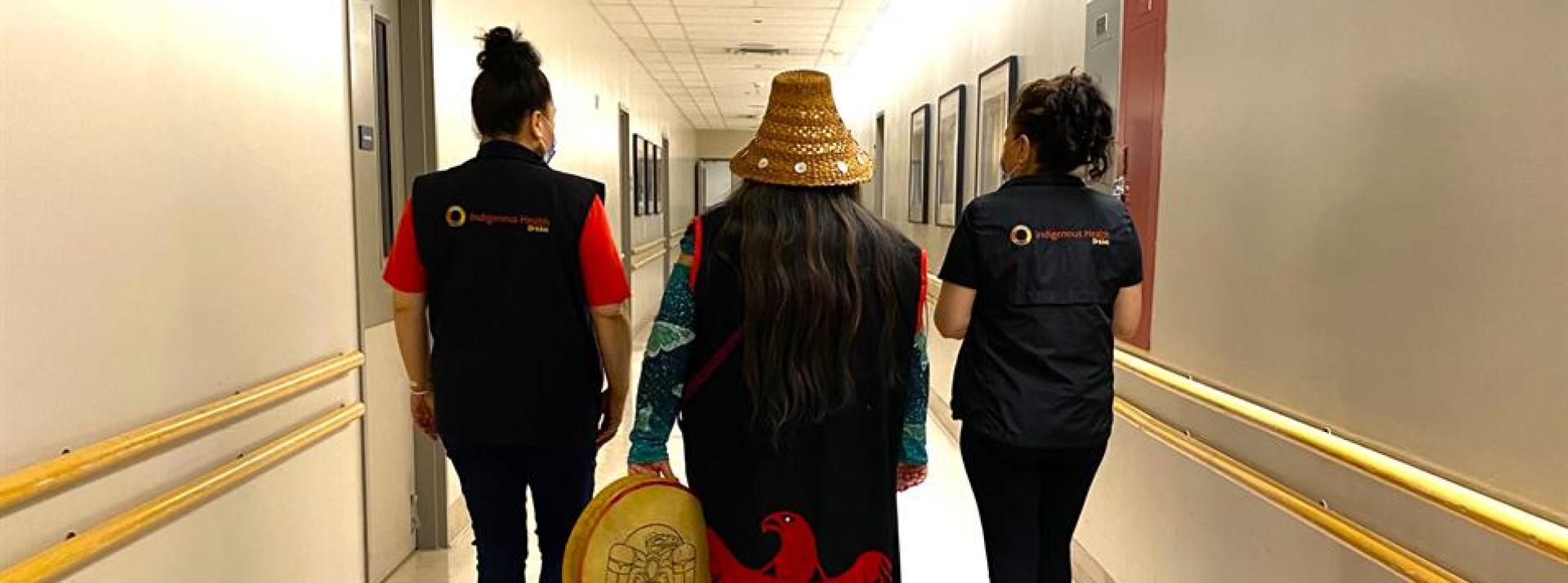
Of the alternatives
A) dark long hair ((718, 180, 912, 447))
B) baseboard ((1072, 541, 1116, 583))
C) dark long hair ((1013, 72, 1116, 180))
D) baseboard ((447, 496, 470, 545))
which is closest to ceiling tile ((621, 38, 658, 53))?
baseboard ((447, 496, 470, 545))

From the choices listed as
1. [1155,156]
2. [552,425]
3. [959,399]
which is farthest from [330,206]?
[1155,156]

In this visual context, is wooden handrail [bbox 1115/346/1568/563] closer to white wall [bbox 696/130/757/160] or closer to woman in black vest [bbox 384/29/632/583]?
woman in black vest [bbox 384/29/632/583]

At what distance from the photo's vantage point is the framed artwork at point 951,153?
5590 mm

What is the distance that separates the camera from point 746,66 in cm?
1071

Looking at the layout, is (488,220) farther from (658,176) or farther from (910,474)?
(658,176)

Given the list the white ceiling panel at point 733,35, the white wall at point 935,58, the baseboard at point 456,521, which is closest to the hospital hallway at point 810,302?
the baseboard at point 456,521

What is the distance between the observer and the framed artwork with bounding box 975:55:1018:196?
445 cm

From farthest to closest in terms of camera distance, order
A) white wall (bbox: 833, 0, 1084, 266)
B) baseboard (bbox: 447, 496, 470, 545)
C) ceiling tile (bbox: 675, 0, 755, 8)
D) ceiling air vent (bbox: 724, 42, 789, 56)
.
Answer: ceiling air vent (bbox: 724, 42, 789, 56)
ceiling tile (bbox: 675, 0, 755, 8)
white wall (bbox: 833, 0, 1084, 266)
baseboard (bbox: 447, 496, 470, 545)

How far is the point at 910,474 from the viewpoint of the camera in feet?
6.17

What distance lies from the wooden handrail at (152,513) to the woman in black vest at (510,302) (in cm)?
42

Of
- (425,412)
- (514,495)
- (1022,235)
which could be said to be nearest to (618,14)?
(425,412)

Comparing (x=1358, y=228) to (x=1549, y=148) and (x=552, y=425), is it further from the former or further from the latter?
(x=552, y=425)

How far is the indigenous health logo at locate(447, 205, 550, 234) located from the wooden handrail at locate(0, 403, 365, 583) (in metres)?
0.72

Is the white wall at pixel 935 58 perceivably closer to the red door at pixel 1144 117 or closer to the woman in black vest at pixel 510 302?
→ the red door at pixel 1144 117
